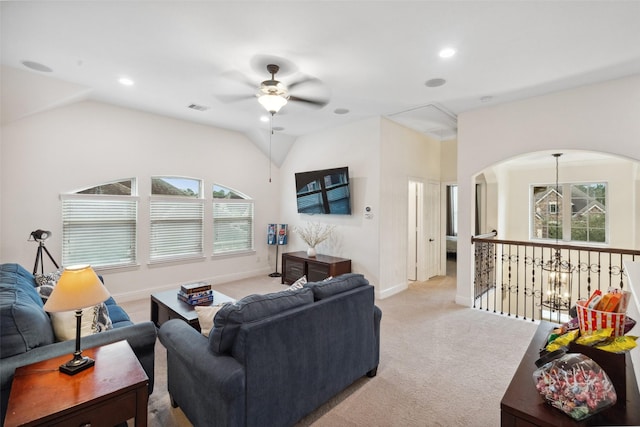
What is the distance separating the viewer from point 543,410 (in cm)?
106

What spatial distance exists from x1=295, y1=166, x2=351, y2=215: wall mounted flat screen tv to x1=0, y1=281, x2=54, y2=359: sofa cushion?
4.23m

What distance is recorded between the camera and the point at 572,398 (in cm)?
101

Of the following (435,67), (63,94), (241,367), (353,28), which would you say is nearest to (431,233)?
(435,67)

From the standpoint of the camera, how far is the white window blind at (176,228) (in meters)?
5.12

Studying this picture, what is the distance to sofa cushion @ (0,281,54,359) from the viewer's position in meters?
1.69

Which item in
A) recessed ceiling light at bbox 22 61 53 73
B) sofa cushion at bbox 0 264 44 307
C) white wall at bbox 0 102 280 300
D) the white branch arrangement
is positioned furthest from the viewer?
the white branch arrangement

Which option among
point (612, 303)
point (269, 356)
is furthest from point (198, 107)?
point (612, 303)

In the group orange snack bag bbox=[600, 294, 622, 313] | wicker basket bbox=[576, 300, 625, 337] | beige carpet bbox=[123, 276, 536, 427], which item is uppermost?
orange snack bag bbox=[600, 294, 622, 313]

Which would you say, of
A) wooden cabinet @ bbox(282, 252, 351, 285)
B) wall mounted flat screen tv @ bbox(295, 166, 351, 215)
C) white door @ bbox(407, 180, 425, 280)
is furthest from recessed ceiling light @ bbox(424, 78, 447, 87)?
wooden cabinet @ bbox(282, 252, 351, 285)

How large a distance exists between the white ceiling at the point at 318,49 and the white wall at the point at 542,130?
19cm

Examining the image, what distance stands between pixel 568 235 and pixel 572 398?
781 centimetres

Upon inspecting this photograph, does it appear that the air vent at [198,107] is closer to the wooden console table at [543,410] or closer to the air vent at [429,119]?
the air vent at [429,119]

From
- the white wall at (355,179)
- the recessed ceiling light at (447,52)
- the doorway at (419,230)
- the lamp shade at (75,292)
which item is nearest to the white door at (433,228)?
the doorway at (419,230)

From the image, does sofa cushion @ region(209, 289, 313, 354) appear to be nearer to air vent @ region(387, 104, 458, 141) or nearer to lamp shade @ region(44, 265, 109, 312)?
lamp shade @ region(44, 265, 109, 312)
